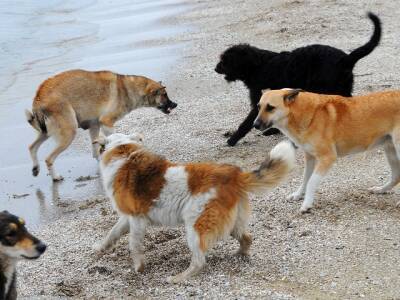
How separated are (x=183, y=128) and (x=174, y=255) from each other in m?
4.39

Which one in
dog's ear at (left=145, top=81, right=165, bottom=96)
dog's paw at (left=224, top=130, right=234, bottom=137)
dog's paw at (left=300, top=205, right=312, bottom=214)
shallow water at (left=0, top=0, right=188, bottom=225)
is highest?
dog's paw at (left=300, top=205, right=312, bottom=214)

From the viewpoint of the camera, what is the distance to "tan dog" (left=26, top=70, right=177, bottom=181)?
8.31m

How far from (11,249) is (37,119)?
155 inches

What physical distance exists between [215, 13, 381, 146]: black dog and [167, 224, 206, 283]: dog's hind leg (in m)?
3.99

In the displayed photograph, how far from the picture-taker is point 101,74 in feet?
29.7

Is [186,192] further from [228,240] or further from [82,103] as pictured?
[82,103]

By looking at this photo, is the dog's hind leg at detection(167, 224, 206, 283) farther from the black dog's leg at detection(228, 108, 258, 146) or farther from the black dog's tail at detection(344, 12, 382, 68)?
the black dog's tail at detection(344, 12, 382, 68)

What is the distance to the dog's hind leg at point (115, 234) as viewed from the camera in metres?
5.50

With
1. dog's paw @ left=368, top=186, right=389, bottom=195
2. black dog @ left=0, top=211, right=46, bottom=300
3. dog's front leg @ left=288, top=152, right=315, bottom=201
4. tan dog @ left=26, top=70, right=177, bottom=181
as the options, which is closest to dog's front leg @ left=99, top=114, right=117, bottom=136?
tan dog @ left=26, top=70, right=177, bottom=181

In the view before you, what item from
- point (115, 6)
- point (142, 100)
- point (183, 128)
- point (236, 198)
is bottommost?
point (115, 6)

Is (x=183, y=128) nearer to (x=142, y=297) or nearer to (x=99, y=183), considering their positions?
(x=99, y=183)

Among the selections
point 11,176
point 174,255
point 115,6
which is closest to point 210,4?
point 115,6

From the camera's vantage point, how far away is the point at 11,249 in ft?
15.1

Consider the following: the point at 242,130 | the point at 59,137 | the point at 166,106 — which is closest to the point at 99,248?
the point at 59,137
